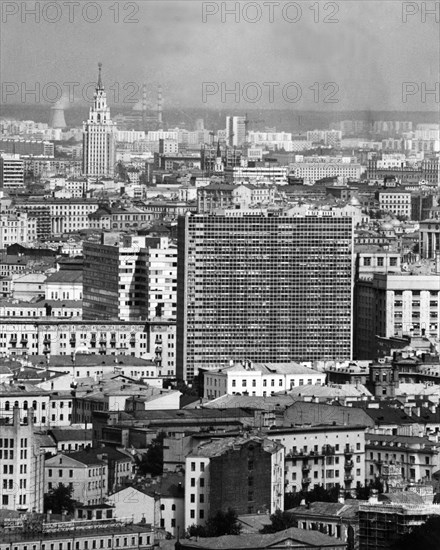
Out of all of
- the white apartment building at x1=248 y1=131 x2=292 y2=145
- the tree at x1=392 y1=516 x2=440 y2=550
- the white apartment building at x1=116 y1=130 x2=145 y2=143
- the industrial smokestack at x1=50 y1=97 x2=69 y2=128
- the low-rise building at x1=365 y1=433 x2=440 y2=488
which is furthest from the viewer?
the white apartment building at x1=116 y1=130 x2=145 y2=143

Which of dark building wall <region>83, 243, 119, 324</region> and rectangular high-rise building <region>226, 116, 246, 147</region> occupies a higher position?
rectangular high-rise building <region>226, 116, 246, 147</region>

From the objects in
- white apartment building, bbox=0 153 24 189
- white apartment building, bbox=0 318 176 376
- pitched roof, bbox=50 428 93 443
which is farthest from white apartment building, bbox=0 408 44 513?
white apartment building, bbox=0 153 24 189

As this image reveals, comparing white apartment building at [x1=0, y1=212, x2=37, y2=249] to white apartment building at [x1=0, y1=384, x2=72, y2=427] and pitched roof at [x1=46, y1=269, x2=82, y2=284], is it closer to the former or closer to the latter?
pitched roof at [x1=46, y1=269, x2=82, y2=284]

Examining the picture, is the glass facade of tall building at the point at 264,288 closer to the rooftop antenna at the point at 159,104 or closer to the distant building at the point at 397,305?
the distant building at the point at 397,305

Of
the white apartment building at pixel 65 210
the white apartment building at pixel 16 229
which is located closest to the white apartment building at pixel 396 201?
the white apartment building at pixel 65 210

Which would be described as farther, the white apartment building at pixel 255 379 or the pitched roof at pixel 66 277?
the pitched roof at pixel 66 277

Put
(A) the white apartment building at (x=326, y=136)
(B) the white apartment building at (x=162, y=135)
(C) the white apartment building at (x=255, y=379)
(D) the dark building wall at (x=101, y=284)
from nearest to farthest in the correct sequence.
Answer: (C) the white apartment building at (x=255, y=379) < (D) the dark building wall at (x=101, y=284) < (A) the white apartment building at (x=326, y=136) < (B) the white apartment building at (x=162, y=135)

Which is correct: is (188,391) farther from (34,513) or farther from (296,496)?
(34,513)
